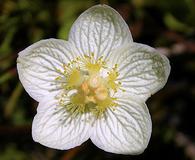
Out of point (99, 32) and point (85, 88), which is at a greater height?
point (99, 32)

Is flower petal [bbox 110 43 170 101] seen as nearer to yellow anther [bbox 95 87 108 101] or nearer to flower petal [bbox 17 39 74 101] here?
yellow anther [bbox 95 87 108 101]

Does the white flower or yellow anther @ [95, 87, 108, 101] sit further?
yellow anther @ [95, 87, 108, 101]

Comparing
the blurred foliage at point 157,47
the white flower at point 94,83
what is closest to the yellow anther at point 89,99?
the white flower at point 94,83

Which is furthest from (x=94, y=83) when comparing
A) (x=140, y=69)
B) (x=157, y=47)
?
(x=157, y=47)

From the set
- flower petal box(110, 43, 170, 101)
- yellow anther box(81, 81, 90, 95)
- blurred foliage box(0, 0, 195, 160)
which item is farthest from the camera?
blurred foliage box(0, 0, 195, 160)

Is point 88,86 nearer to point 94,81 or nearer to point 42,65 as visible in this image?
point 94,81

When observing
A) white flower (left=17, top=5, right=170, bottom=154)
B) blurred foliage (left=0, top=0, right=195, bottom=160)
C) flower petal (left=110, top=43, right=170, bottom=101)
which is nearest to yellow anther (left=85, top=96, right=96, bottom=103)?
white flower (left=17, top=5, right=170, bottom=154)
